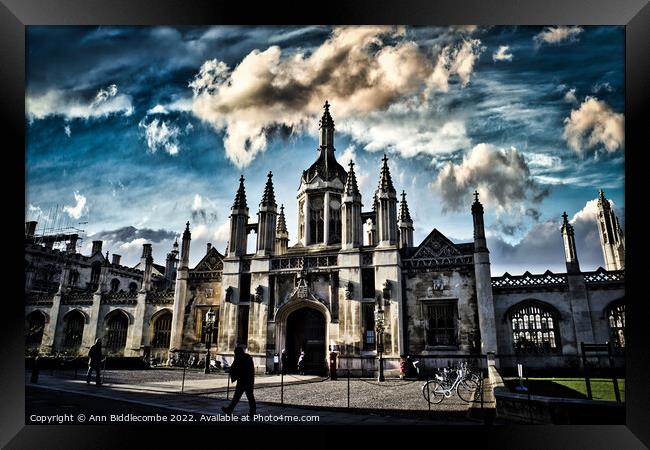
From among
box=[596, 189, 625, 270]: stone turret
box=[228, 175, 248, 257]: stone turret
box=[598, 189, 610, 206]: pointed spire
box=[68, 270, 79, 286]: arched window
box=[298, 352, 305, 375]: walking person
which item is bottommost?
box=[298, 352, 305, 375]: walking person

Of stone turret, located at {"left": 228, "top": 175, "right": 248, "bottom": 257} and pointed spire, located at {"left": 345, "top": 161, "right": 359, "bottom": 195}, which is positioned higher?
pointed spire, located at {"left": 345, "top": 161, "right": 359, "bottom": 195}

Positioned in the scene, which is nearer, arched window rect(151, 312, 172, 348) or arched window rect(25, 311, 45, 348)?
arched window rect(151, 312, 172, 348)

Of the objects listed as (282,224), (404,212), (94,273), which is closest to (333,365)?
(404,212)

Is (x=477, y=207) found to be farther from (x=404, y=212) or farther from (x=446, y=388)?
(x=404, y=212)

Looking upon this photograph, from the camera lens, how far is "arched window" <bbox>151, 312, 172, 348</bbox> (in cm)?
2266

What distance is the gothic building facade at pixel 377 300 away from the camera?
16.6m

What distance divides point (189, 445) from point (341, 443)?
282 centimetres

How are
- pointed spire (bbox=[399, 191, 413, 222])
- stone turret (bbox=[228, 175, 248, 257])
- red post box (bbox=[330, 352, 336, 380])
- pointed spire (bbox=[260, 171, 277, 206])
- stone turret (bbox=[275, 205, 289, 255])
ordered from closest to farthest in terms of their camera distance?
red post box (bbox=[330, 352, 336, 380]), stone turret (bbox=[228, 175, 248, 257]), pointed spire (bbox=[260, 171, 277, 206]), pointed spire (bbox=[399, 191, 413, 222]), stone turret (bbox=[275, 205, 289, 255])

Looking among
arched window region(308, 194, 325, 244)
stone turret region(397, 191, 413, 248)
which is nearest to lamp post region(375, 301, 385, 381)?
arched window region(308, 194, 325, 244)

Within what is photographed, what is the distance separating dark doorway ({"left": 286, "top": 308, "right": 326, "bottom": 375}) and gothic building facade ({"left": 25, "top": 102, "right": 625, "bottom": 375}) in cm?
5

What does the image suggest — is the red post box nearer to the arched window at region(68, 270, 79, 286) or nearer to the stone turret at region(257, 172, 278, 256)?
the stone turret at region(257, 172, 278, 256)

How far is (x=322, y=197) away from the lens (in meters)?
23.6
